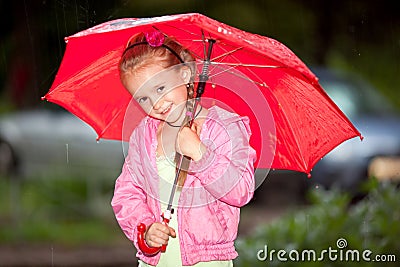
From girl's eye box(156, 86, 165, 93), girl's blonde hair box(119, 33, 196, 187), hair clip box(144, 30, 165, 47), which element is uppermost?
hair clip box(144, 30, 165, 47)

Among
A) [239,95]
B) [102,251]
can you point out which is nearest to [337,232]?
[239,95]

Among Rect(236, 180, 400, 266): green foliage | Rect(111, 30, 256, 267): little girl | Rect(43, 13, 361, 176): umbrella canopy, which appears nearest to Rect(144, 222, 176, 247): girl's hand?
Rect(111, 30, 256, 267): little girl

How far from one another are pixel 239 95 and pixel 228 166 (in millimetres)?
457

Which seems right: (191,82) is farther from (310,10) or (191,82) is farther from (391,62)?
(391,62)

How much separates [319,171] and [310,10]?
14.3 ft

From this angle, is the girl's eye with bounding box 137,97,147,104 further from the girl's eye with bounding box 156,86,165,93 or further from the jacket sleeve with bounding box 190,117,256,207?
the jacket sleeve with bounding box 190,117,256,207

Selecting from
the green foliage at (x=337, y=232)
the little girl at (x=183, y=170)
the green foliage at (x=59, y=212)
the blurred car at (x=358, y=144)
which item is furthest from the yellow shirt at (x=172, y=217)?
the blurred car at (x=358, y=144)

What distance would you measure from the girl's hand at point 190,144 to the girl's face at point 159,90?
0.30 ft

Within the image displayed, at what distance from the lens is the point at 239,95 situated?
3145 millimetres

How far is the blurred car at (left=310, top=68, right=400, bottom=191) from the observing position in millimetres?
8148

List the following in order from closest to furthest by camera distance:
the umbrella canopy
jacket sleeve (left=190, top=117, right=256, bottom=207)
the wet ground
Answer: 1. jacket sleeve (left=190, top=117, right=256, bottom=207)
2. the umbrella canopy
3. the wet ground

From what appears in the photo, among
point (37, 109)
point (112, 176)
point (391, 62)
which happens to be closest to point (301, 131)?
point (112, 176)

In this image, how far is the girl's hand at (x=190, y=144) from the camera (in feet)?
9.14

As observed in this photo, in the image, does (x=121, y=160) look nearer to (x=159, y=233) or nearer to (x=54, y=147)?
(x=54, y=147)
